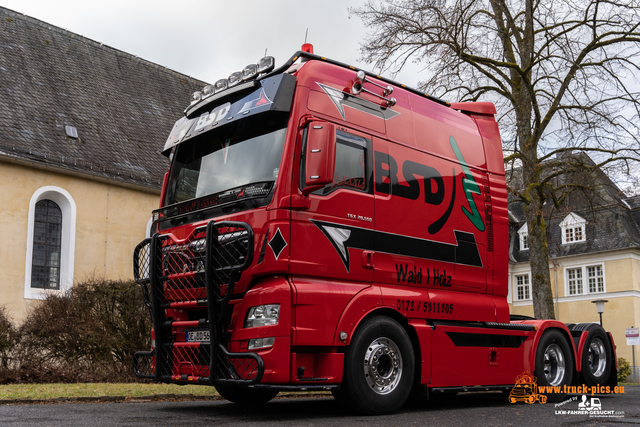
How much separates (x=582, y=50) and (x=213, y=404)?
43.2 ft

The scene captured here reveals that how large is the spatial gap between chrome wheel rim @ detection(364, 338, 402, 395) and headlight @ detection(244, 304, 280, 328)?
1.11 metres

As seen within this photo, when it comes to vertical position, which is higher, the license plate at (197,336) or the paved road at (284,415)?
the license plate at (197,336)

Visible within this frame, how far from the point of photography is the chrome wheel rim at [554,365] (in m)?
8.72

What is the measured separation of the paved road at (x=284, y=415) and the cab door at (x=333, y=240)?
0.88 metres

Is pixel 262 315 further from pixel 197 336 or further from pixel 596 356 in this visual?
pixel 596 356

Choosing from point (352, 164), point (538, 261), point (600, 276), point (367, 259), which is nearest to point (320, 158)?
point (352, 164)

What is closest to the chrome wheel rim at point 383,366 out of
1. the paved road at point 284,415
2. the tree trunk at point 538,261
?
the paved road at point 284,415

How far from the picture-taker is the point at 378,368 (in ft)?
21.6

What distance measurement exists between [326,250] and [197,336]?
1547mm

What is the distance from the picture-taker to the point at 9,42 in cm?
2169

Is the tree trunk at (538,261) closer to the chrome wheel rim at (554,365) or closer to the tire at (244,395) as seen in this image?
the chrome wheel rim at (554,365)

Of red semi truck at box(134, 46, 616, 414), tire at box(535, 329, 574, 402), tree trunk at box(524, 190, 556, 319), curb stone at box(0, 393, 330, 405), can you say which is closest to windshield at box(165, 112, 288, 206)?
red semi truck at box(134, 46, 616, 414)

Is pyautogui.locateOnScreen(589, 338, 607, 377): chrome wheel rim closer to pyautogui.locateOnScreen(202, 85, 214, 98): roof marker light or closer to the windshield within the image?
the windshield

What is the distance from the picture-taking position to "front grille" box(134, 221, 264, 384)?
5988 millimetres
